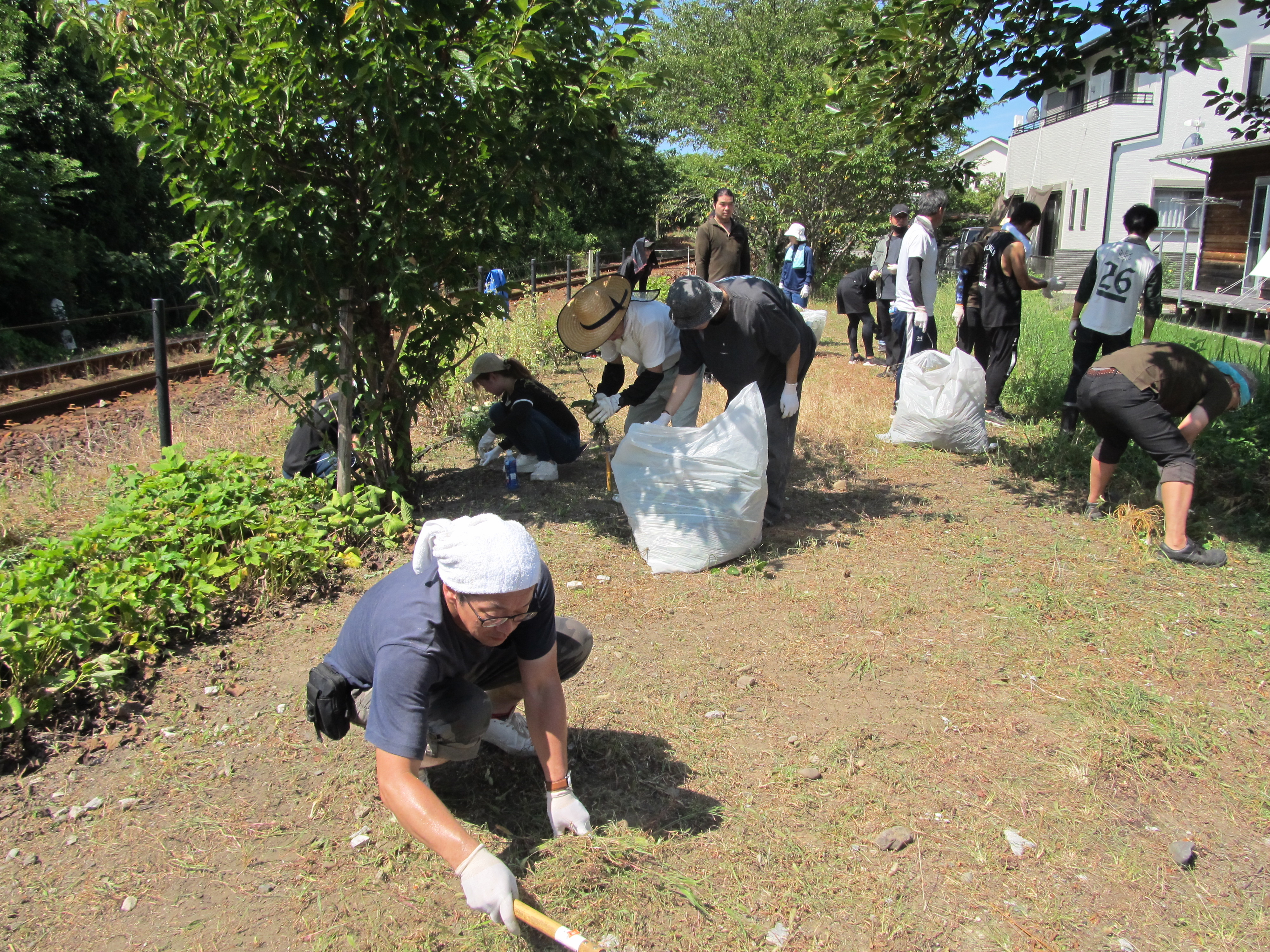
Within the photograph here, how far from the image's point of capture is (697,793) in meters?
2.77

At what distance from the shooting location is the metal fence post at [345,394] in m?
4.75

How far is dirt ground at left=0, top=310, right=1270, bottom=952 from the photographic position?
229cm

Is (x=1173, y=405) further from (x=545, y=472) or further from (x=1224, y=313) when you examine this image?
(x=1224, y=313)

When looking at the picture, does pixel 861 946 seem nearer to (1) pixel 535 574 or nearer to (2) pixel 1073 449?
(1) pixel 535 574

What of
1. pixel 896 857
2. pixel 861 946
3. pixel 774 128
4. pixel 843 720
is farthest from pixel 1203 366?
pixel 774 128

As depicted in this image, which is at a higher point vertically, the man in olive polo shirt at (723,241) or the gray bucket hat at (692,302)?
the man in olive polo shirt at (723,241)

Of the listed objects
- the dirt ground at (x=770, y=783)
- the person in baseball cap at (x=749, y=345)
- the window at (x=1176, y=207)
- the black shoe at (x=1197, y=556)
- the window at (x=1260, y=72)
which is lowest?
the dirt ground at (x=770, y=783)

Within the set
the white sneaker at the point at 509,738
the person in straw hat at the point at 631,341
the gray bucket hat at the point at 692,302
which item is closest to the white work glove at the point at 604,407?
the person in straw hat at the point at 631,341

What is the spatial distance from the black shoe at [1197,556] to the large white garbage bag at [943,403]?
1994 millimetres

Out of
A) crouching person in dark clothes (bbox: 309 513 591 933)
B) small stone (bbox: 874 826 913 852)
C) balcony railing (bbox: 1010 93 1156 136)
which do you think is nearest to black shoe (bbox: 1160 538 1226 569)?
small stone (bbox: 874 826 913 852)

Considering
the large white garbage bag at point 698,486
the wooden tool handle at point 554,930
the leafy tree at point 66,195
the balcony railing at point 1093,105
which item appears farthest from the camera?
the balcony railing at point 1093,105

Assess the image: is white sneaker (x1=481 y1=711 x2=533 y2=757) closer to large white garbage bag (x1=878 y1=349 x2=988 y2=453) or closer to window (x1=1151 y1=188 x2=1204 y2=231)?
large white garbage bag (x1=878 y1=349 x2=988 y2=453)

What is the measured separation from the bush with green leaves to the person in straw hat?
4.39ft

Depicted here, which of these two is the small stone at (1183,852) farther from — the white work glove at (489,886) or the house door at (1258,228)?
the house door at (1258,228)
